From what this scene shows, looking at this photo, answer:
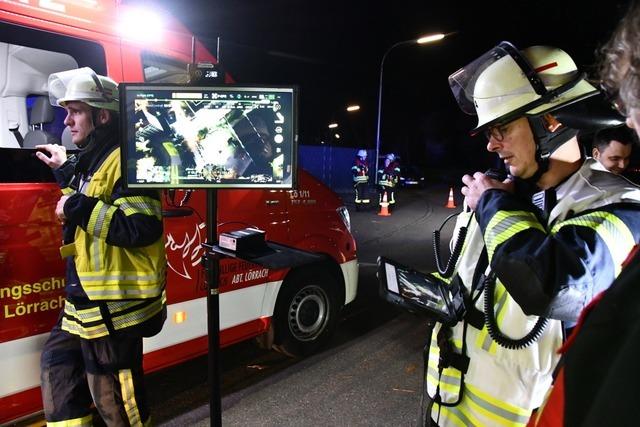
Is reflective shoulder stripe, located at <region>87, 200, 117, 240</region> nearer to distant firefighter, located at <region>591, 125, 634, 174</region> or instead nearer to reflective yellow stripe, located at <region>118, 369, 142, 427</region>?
reflective yellow stripe, located at <region>118, 369, 142, 427</region>

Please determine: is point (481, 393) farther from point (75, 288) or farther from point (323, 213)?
point (323, 213)

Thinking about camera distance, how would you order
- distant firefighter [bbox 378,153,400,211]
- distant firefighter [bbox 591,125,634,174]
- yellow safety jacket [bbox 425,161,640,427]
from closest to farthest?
yellow safety jacket [bbox 425,161,640,427], distant firefighter [bbox 591,125,634,174], distant firefighter [bbox 378,153,400,211]

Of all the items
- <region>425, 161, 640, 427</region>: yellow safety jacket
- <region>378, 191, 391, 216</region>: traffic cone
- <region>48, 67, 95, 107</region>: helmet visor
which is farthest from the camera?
<region>378, 191, 391, 216</region>: traffic cone

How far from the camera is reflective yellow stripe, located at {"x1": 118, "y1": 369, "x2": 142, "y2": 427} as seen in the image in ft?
7.20

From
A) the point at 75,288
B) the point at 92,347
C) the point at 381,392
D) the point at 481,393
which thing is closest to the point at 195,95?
the point at 75,288

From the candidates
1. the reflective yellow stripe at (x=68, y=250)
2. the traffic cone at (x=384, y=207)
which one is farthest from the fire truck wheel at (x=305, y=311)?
the traffic cone at (x=384, y=207)

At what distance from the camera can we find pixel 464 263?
175cm

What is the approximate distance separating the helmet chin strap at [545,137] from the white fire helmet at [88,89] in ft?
6.34

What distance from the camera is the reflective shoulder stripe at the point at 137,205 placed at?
6.79 feet

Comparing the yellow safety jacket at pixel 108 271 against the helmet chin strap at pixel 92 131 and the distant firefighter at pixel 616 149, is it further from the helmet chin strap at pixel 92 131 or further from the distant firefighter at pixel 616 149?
the distant firefighter at pixel 616 149

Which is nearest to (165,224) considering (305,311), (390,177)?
(305,311)

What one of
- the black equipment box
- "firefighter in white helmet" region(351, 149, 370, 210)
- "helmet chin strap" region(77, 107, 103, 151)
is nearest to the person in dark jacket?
the black equipment box

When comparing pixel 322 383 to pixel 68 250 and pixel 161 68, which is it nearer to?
pixel 68 250

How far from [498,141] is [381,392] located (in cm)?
246
